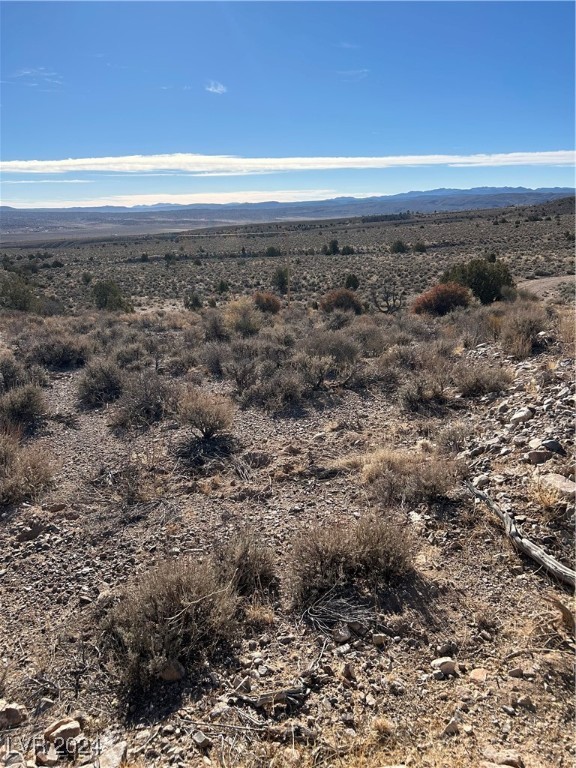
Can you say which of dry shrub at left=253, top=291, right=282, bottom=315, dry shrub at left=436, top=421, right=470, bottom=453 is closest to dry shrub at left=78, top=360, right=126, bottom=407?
dry shrub at left=436, top=421, right=470, bottom=453

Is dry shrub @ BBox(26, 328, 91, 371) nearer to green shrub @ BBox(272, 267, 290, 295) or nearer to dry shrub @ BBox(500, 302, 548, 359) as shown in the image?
dry shrub @ BBox(500, 302, 548, 359)

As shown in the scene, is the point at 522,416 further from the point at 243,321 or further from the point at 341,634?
the point at 243,321

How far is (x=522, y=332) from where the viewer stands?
Result: 11812 millimetres

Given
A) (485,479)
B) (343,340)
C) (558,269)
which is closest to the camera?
(485,479)

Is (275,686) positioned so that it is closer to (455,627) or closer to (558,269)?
(455,627)

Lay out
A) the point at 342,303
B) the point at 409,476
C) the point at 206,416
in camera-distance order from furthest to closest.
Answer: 1. the point at 342,303
2. the point at 206,416
3. the point at 409,476

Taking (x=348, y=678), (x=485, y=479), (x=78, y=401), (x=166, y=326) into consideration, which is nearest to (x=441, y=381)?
(x=485, y=479)

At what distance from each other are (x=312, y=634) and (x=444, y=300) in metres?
17.7

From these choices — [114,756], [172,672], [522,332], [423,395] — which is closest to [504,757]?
[172,672]

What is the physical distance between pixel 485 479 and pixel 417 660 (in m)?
2.79


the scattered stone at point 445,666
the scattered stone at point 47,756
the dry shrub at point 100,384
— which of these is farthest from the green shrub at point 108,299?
the scattered stone at point 445,666

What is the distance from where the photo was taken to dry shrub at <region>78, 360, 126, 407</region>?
36.2ft

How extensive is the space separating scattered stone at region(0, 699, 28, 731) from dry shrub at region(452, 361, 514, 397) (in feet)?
27.6

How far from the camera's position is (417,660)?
371 centimetres
